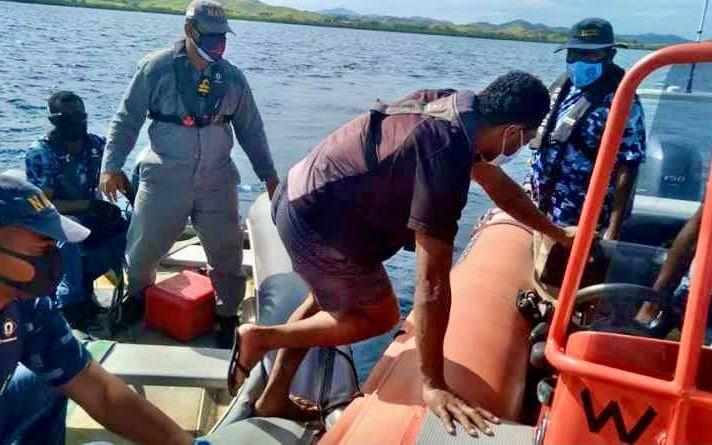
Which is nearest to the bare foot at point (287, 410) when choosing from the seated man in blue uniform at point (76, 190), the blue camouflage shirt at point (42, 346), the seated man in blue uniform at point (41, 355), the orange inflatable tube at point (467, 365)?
the orange inflatable tube at point (467, 365)

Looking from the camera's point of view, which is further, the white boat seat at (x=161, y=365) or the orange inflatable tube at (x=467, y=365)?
the white boat seat at (x=161, y=365)

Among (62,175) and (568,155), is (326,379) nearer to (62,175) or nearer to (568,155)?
(568,155)

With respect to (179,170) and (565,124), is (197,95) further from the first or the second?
(565,124)

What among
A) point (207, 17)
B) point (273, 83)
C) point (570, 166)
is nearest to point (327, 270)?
point (570, 166)

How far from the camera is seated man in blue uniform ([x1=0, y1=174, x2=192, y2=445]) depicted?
1.87 meters

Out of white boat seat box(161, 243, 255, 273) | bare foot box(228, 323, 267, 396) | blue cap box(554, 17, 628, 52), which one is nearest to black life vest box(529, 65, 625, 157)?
blue cap box(554, 17, 628, 52)

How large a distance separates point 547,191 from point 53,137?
2.27m

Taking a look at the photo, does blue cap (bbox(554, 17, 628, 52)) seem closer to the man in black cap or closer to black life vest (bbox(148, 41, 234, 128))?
the man in black cap

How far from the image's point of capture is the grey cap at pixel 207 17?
3383 mm

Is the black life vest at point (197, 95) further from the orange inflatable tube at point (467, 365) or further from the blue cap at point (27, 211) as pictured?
the blue cap at point (27, 211)

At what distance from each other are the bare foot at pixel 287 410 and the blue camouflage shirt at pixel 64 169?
5.49 feet

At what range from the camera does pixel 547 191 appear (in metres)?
3.15

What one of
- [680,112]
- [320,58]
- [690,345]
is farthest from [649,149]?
[320,58]

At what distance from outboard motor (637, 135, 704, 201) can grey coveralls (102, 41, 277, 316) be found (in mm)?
1821
